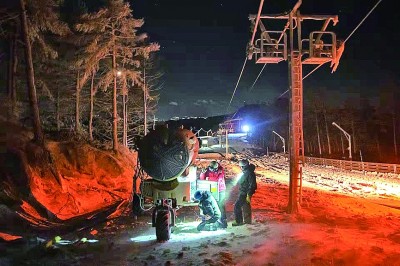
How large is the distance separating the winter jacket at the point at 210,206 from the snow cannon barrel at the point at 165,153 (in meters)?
0.95

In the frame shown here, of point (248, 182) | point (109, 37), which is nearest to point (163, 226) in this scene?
point (248, 182)

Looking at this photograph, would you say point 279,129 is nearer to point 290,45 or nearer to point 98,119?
point 98,119

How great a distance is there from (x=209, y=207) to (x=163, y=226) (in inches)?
60.7

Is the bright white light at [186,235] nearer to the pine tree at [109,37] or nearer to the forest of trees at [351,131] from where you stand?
the pine tree at [109,37]

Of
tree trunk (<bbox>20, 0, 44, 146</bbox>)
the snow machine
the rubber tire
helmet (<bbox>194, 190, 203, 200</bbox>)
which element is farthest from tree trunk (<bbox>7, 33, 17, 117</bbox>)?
the rubber tire

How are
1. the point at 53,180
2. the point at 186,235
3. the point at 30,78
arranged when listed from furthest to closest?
the point at 30,78
the point at 53,180
the point at 186,235

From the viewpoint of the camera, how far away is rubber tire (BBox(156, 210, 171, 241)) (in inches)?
383

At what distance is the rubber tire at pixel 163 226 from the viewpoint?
9.73 m

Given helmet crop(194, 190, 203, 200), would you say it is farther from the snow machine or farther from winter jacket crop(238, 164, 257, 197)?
winter jacket crop(238, 164, 257, 197)

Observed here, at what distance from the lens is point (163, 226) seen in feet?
32.0

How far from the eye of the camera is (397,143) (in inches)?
3007

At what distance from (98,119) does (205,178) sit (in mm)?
35857

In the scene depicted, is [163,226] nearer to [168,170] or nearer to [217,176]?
[168,170]

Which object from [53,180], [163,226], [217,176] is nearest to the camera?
[163,226]
